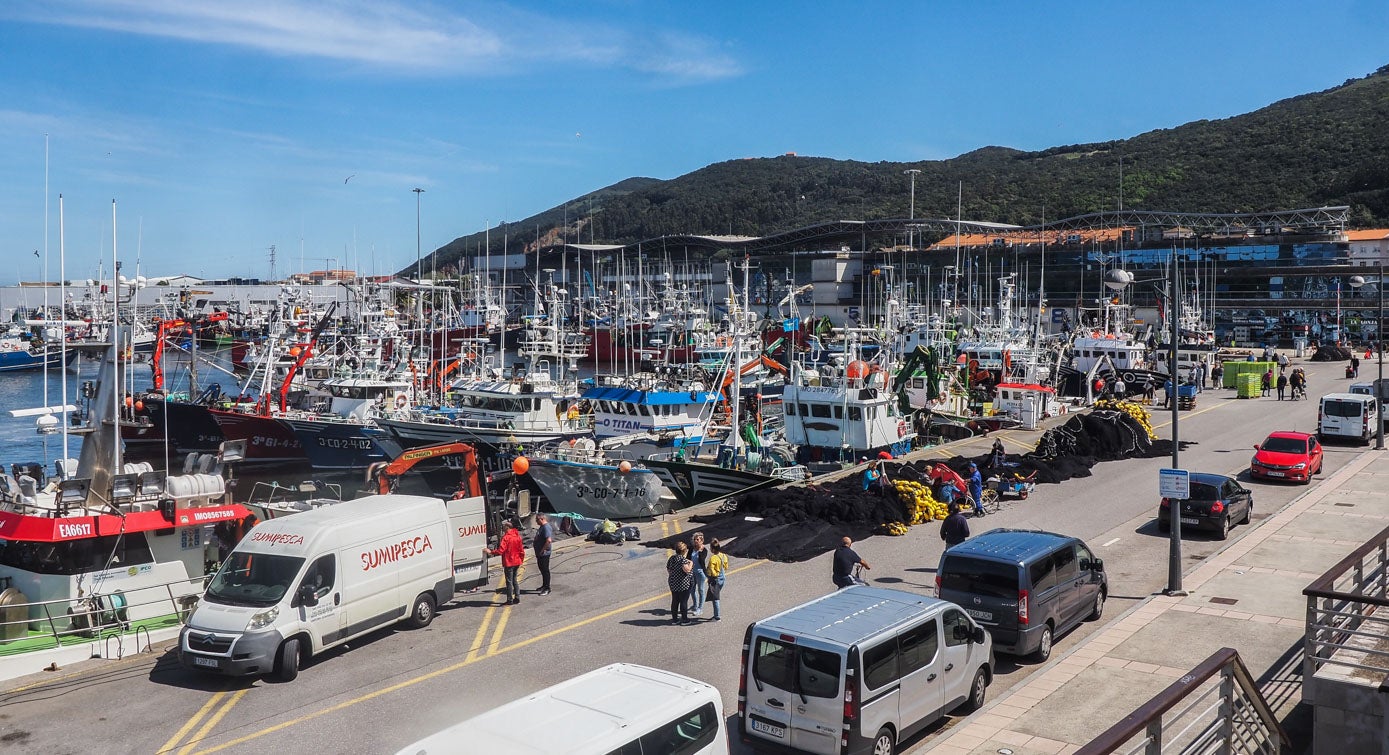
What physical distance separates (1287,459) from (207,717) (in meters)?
24.3

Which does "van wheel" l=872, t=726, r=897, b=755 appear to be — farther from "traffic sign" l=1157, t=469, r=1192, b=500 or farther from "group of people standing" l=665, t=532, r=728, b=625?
"traffic sign" l=1157, t=469, r=1192, b=500

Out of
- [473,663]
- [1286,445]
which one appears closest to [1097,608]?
[473,663]

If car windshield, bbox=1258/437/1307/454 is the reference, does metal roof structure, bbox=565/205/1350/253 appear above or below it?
above

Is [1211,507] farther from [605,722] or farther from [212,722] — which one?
[212,722]

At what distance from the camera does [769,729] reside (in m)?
9.75

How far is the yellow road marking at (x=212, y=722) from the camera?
10406 mm

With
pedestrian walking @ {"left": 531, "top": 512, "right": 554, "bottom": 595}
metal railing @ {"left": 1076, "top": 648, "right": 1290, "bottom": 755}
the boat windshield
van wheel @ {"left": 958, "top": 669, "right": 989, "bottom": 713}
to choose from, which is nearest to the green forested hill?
pedestrian walking @ {"left": 531, "top": 512, "right": 554, "bottom": 595}

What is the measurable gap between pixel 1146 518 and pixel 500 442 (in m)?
24.0

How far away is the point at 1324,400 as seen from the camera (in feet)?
105

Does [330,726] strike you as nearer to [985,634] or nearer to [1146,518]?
[985,634]

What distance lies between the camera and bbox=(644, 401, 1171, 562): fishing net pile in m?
19.2

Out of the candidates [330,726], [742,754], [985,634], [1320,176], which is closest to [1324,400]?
[985,634]

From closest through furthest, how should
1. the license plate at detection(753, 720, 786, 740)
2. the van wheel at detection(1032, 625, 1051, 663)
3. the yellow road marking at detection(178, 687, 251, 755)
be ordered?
the license plate at detection(753, 720, 786, 740), the yellow road marking at detection(178, 687, 251, 755), the van wheel at detection(1032, 625, 1051, 663)

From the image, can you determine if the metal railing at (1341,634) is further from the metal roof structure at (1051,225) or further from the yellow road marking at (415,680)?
the metal roof structure at (1051,225)
